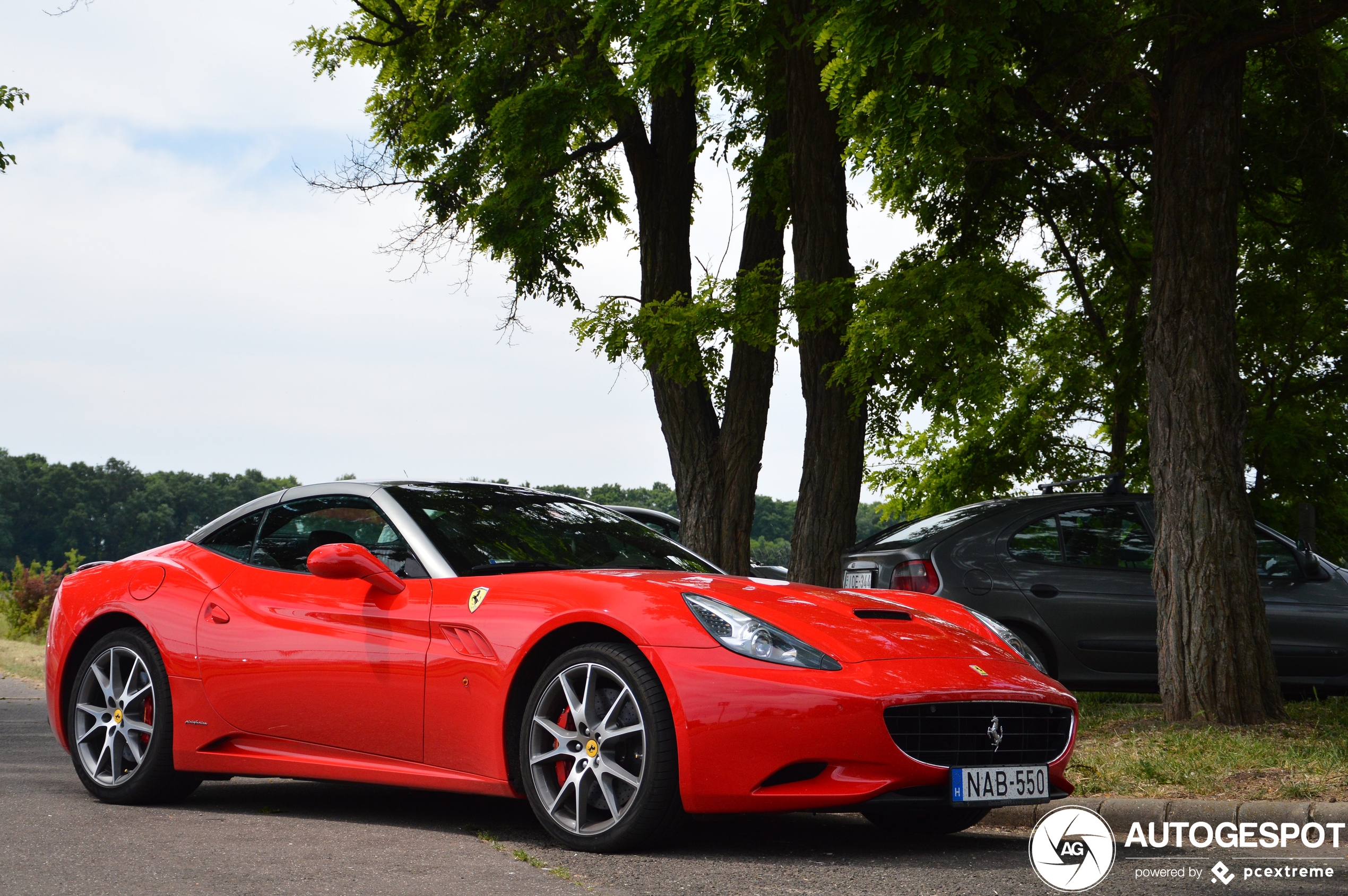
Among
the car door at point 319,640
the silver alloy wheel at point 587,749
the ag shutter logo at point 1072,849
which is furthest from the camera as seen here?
the car door at point 319,640

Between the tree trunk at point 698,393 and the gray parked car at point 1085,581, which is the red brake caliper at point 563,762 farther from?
the tree trunk at point 698,393

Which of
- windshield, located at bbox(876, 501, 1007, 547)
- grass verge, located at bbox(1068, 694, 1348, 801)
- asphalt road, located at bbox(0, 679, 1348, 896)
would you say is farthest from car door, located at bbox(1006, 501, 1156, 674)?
asphalt road, located at bbox(0, 679, 1348, 896)

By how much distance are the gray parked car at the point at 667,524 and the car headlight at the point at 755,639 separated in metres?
7.89

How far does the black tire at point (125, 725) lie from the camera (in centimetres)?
603

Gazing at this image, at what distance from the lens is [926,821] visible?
5.62 m

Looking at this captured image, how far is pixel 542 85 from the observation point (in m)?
14.1

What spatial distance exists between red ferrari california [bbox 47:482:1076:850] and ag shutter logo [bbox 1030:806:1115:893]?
0.22m

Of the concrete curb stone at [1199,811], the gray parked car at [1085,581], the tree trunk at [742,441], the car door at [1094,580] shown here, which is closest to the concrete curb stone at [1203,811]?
the concrete curb stone at [1199,811]

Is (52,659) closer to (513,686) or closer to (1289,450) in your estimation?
(513,686)

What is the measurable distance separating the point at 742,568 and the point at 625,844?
31.4ft

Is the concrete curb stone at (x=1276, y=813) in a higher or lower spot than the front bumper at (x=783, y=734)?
lower

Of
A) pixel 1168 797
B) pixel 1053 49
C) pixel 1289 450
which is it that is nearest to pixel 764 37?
pixel 1053 49

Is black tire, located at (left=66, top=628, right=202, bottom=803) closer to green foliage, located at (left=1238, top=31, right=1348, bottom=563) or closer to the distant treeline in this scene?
green foliage, located at (left=1238, top=31, right=1348, bottom=563)

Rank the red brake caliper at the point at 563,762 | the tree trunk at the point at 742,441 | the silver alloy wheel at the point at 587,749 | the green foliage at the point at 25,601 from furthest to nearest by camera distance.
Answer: the green foliage at the point at 25,601 < the tree trunk at the point at 742,441 < the red brake caliper at the point at 563,762 < the silver alloy wheel at the point at 587,749
